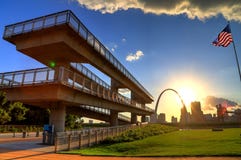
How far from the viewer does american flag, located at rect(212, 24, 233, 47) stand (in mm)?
23094

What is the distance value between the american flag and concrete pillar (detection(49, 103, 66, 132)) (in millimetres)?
18296

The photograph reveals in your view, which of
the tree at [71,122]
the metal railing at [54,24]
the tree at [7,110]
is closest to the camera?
the metal railing at [54,24]

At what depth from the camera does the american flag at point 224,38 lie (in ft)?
75.8

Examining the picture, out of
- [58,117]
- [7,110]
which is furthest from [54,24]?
[7,110]

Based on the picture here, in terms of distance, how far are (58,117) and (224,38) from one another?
19.7 metres

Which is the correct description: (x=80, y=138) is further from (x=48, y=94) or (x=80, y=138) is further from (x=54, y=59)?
(x=54, y=59)

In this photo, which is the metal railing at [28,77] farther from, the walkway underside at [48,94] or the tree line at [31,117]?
the tree line at [31,117]

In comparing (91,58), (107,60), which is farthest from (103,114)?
(91,58)

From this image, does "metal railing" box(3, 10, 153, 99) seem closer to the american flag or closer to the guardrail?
the guardrail

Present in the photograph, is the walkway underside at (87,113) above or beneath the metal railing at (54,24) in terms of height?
beneath

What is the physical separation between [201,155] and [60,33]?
16.7 metres

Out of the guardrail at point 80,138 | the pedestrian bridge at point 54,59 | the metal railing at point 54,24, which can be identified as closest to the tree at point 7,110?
the pedestrian bridge at point 54,59

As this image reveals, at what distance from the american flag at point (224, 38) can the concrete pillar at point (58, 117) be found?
18.3m

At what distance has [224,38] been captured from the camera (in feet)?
76.5
